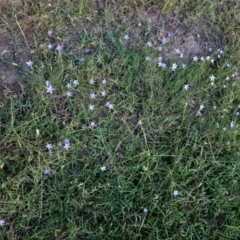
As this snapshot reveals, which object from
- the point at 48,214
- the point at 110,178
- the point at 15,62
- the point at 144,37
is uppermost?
the point at 144,37

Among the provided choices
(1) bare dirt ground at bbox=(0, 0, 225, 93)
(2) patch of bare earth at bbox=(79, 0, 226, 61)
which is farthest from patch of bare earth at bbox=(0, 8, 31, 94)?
(2) patch of bare earth at bbox=(79, 0, 226, 61)

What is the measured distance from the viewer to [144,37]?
2900 mm

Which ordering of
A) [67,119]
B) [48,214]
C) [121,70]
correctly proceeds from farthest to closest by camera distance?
1. [121,70]
2. [67,119]
3. [48,214]

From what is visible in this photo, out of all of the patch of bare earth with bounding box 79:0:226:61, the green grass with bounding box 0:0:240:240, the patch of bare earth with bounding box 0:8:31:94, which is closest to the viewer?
the green grass with bounding box 0:0:240:240

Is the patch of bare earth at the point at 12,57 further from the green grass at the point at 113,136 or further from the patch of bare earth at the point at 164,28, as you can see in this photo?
the patch of bare earth at the point at 164,28

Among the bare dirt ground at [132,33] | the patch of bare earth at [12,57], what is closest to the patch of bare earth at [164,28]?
the bare dirt ground at [132,33]

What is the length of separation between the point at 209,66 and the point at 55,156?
3.98 feet

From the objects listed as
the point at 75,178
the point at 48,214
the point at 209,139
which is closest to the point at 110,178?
the point at 75,178

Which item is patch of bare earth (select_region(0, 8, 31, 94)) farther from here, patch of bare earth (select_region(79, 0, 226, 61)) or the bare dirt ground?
patch of bare earth (select_region(79, 0, 226, 61))

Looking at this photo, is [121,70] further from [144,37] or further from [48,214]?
[48,214]

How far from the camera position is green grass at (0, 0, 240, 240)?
2314 millimetres

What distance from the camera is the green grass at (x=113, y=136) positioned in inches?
91.1

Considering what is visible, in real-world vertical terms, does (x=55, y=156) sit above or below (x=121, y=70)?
below

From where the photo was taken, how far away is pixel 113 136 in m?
2.54
